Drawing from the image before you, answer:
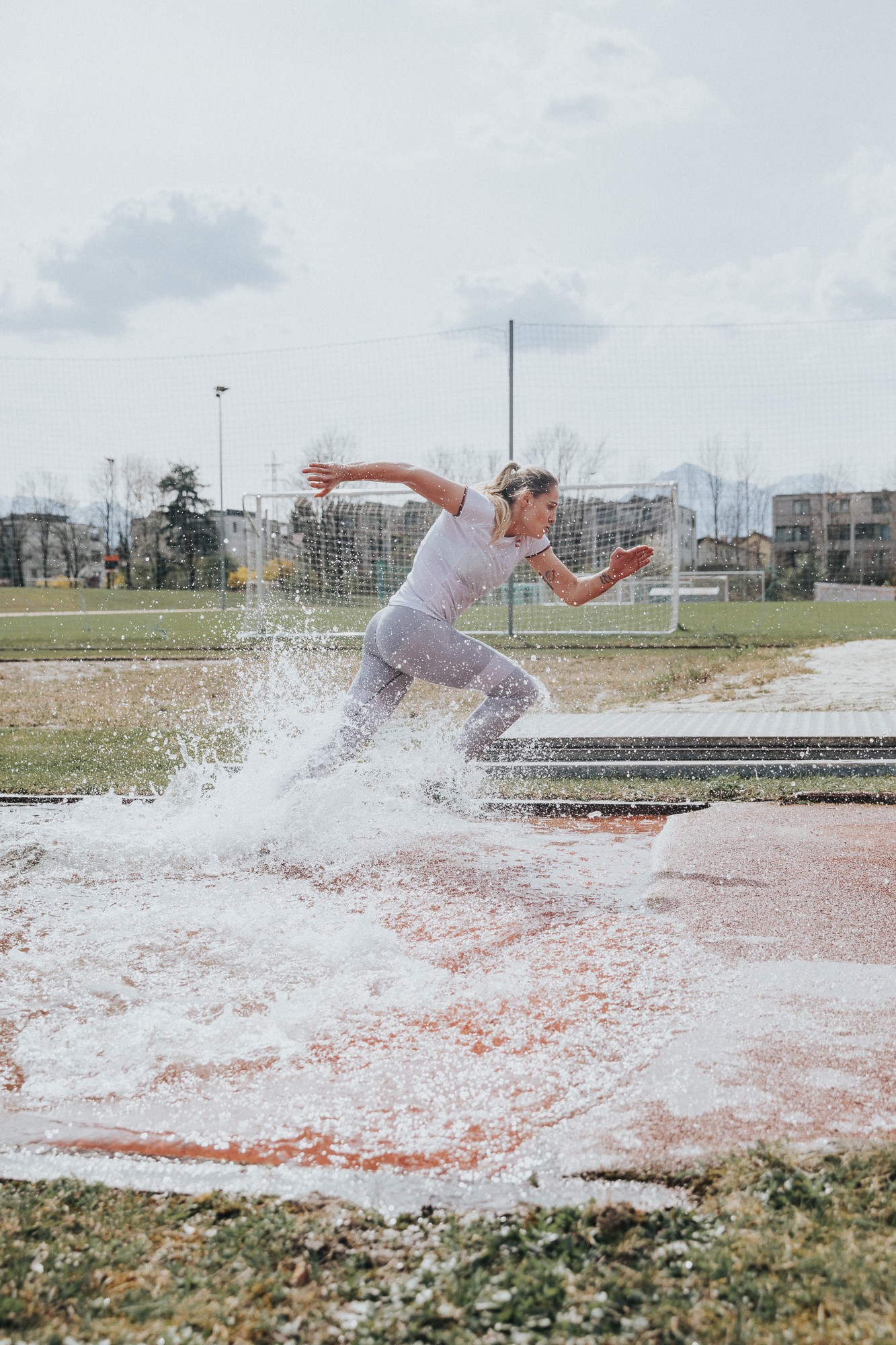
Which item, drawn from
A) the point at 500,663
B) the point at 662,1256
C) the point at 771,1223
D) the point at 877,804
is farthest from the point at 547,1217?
the point at 877,804

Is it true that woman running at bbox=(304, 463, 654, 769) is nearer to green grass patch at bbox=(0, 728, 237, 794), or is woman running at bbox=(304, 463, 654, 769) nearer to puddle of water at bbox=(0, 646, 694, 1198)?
puddle of water at bbox=(0, 646, 694, 1198)

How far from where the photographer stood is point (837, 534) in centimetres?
4159

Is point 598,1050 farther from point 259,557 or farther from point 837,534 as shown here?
point 837,534

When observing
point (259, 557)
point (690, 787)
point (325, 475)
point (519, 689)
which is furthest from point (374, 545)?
point (325, 475)

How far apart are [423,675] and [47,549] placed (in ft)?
141

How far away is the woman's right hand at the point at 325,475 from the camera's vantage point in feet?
15.6

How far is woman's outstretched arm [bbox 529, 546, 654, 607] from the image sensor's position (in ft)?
17.6

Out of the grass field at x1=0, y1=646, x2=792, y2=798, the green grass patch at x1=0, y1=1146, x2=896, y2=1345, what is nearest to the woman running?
the grass field at x1=0, y1=646, x2=792, y2=798

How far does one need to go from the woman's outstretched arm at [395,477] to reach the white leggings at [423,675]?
1.77 feet

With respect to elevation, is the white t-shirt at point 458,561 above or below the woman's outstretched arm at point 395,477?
below

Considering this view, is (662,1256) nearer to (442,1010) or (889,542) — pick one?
(442,1010)

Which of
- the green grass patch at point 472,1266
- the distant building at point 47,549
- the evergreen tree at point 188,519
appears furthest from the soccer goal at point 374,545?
the green grass patch at point 472,1266

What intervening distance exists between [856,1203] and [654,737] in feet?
20.7

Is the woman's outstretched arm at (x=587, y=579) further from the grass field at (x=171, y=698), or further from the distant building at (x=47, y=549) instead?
the distant building at (x=47, y=549)
